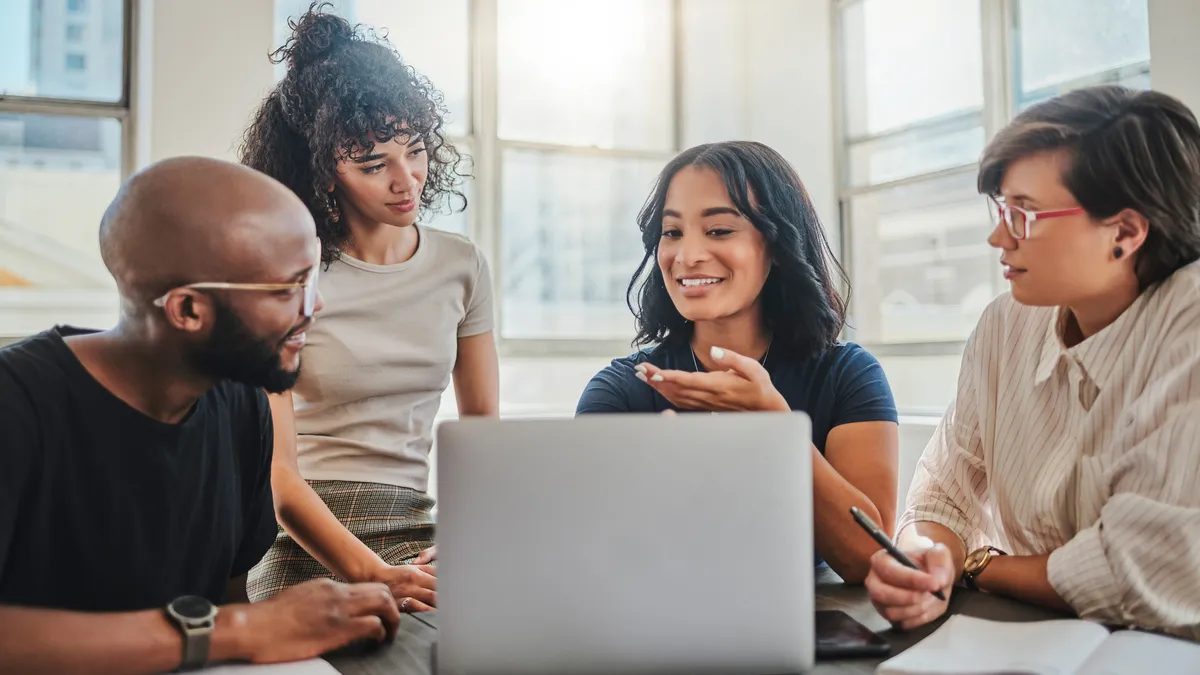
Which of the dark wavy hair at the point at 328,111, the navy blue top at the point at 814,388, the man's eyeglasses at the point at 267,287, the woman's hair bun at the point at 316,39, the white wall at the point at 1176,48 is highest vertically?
the white wall at the point at 1176,48

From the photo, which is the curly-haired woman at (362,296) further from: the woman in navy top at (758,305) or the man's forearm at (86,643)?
the man's forearm at (86,643)

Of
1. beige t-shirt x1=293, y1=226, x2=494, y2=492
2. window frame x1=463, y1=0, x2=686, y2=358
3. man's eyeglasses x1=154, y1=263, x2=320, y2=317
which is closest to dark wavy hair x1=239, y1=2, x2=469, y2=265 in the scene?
beige t-shirt x1=293, y1=226, x2=494, y2=492

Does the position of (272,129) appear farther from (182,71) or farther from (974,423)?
(182,71)

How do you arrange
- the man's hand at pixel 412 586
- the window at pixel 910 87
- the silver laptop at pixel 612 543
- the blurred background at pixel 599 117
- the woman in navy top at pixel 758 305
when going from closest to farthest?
the silver laptop at pixel 612 543 → the man's hand at pixel 412 586 → the woman in navy top at pixel 758 305 → the blurred background at pixel 599 117 → the window at pixel 910 87

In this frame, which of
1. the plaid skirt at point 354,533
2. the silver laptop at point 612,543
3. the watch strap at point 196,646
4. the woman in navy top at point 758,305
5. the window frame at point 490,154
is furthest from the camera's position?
the window frame at point 490,154

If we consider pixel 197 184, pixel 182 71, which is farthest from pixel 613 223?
pixel 197 184

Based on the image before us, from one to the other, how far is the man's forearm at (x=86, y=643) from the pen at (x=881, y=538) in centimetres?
63

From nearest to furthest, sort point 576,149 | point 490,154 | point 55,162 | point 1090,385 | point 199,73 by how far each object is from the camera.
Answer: point 1090,385
point 199,73
point 55,162
point 490,154
point 576,149

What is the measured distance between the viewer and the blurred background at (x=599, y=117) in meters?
3.79

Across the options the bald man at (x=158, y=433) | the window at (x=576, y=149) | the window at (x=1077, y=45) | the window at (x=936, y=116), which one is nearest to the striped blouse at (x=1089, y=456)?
the bald man at (x=158, y=433)

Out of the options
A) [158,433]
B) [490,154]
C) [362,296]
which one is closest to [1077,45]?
[490,154]

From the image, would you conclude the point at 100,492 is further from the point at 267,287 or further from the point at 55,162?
the point at 55,162

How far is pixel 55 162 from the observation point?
12.6ft

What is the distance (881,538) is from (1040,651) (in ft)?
0.60
